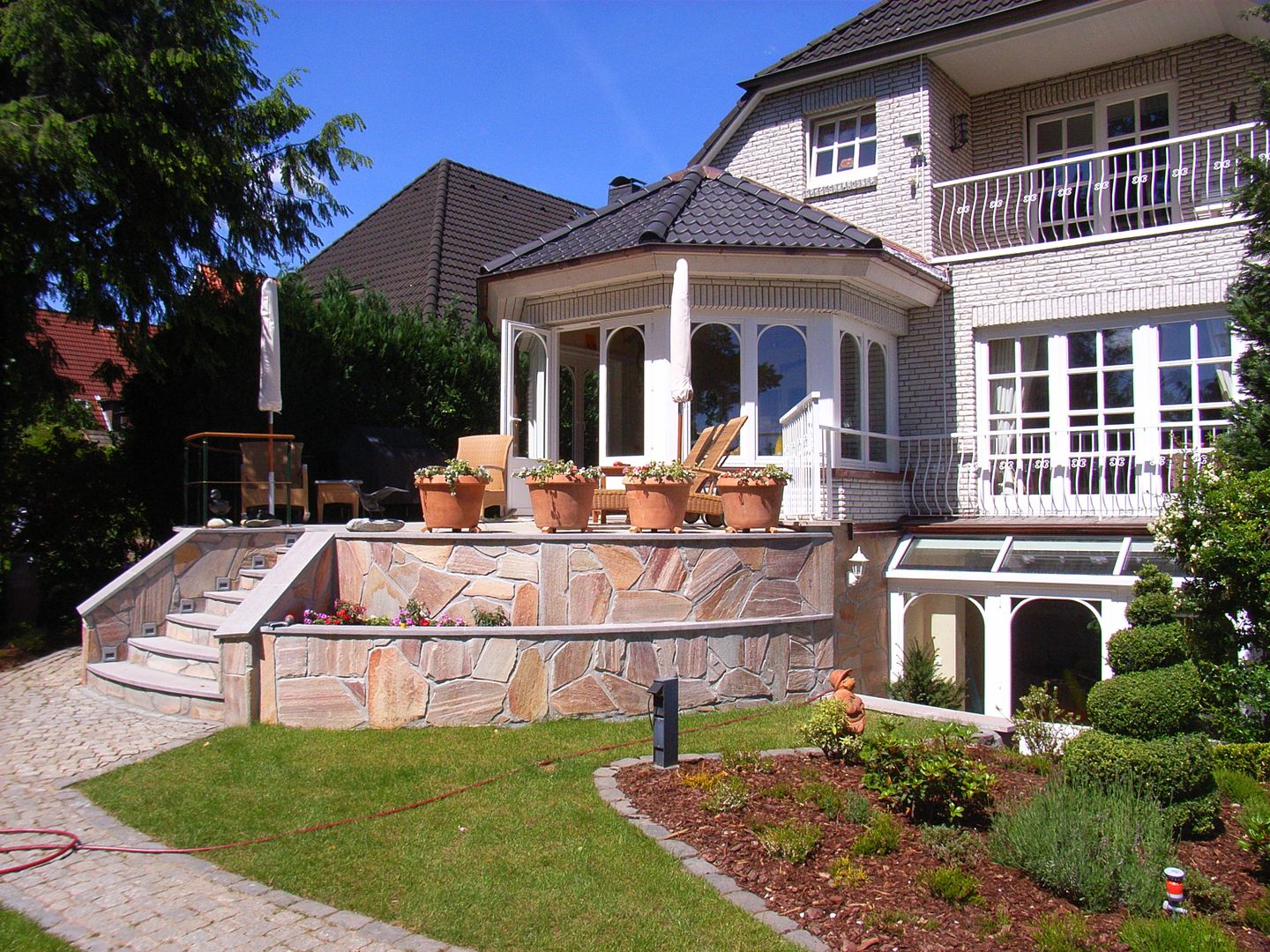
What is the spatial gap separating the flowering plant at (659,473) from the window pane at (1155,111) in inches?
393

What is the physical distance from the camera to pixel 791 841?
4.71 m

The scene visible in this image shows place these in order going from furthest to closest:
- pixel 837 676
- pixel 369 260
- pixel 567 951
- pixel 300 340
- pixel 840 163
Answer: pixel 369 260 < pixel 840 163 < pixel 300 340 < pixel 837 676 < pixel 567 951

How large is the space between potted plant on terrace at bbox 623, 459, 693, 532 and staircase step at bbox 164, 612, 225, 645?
156 inches

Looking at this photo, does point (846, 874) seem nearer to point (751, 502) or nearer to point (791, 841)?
point (791, 841)

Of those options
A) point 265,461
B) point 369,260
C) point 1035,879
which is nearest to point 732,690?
point 1035,879

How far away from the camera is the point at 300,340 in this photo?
43.1 feet

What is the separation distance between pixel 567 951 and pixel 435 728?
136 inches

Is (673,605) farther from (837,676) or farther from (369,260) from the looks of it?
(369,260)

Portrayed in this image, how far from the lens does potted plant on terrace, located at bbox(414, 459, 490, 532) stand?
8258 mm

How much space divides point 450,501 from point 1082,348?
8.64 metres

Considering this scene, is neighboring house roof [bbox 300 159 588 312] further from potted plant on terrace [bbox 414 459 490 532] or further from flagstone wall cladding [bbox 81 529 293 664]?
potted plant on terrace [bbox 414 459 490 532]

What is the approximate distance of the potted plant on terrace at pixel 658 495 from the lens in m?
8.22

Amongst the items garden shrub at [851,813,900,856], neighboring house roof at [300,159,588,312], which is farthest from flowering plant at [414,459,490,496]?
neighboring house roof at [300,159,588,312]

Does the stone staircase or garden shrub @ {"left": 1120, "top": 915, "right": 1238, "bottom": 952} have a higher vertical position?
the stone staircase
